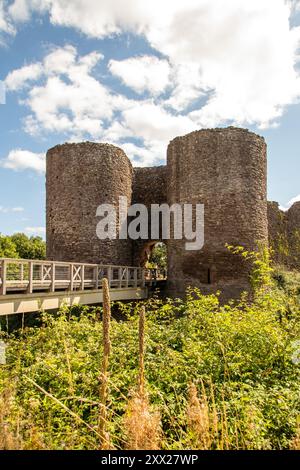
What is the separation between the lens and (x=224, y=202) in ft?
45.6

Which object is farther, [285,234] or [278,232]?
[285,234]

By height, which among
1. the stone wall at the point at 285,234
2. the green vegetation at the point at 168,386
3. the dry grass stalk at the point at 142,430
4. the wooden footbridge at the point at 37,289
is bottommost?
the green vegetation at the point at 168,386

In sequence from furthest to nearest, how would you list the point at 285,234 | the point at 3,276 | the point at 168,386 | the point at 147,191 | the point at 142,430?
the point at 285,234 → the point at 147,191 → the point at 3,276 → the point at 168,386 → the point at 142,430

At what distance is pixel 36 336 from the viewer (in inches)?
268

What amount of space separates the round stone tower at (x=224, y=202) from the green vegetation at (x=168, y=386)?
21.4 feet

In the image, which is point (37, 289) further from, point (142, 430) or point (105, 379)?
point (142, 430)

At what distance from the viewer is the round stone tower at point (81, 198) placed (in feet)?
49.8

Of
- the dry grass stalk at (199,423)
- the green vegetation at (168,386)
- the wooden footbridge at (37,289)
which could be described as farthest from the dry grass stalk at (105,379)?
the wooden footbridge at (37,289)

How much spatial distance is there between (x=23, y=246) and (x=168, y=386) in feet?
133

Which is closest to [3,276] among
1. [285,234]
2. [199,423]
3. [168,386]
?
[168,386]

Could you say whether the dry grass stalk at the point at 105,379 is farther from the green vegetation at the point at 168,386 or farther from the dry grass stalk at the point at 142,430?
the dry grass stalk at the point at 142,430

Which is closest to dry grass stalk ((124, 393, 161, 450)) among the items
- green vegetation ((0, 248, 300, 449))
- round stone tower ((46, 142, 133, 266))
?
green vegetation ((0, 248, 300, 449))

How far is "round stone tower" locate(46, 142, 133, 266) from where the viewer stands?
1519 cm

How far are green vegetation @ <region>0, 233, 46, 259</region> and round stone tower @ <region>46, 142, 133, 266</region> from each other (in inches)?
917
